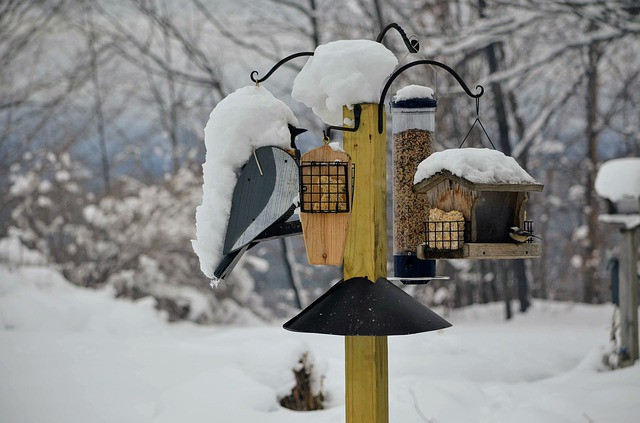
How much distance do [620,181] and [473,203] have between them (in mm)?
3987

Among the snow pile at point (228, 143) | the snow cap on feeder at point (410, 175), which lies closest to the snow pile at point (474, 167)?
the snow cap on feeder at point (410, 175)

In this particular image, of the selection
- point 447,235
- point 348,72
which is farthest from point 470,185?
point 348,72

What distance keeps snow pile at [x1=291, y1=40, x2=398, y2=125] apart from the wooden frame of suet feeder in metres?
0.42

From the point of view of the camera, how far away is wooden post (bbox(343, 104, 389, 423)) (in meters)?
2.76

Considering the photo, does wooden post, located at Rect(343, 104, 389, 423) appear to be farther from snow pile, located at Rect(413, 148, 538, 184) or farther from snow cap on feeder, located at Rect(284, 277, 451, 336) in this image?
snow pile, located at Rect(413, 148, 538, 184)

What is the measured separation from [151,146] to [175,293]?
5314 millimetres

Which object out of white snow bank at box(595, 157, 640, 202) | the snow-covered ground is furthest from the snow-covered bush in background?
white snow bank at box(595, 157, 640, 202)

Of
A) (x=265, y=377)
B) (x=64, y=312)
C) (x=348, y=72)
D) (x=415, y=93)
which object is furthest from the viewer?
(x=64, y=312)

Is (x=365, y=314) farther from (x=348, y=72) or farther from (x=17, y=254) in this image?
(x=17, y=254)

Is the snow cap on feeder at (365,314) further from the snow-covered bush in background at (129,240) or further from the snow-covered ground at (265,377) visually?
the snow-covered bush in background at (129,240)

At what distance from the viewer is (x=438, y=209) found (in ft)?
9.90

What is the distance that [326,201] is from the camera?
2646 millimetres

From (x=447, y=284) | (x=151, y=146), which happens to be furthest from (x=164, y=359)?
(x=151, y=146)

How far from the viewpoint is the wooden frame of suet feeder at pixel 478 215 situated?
114 inches
